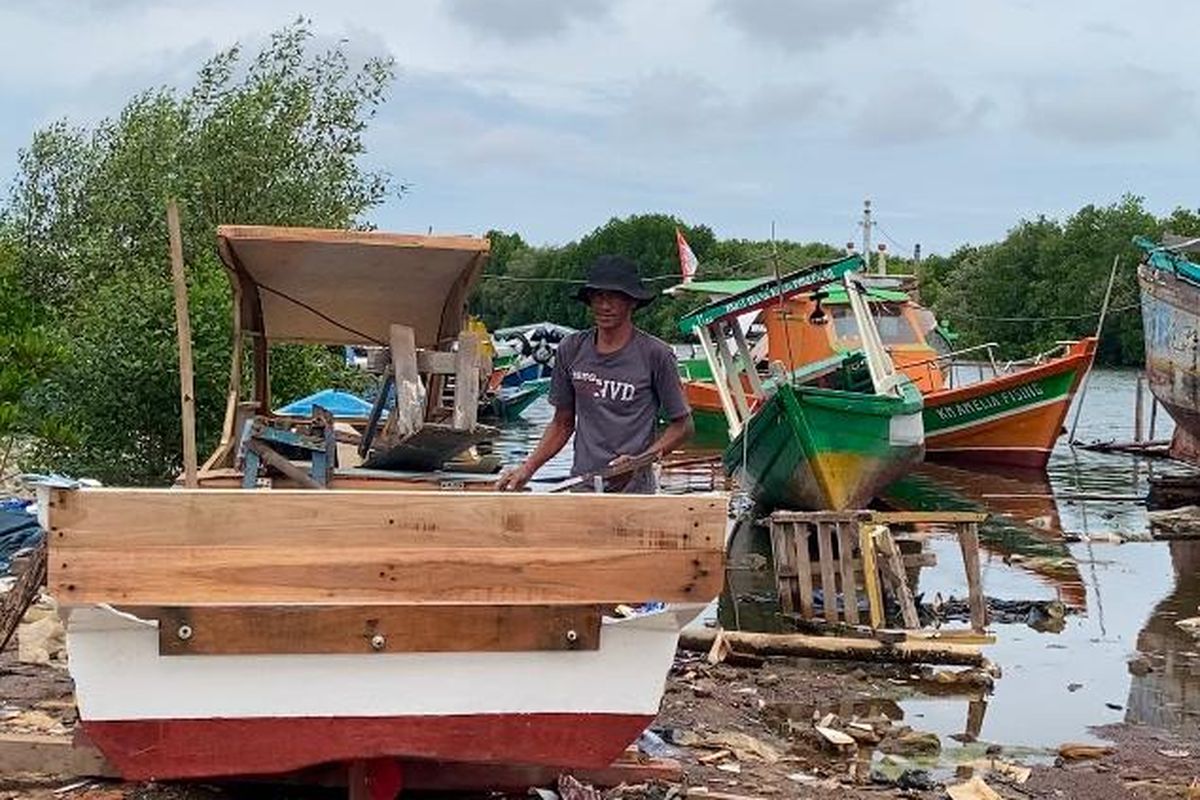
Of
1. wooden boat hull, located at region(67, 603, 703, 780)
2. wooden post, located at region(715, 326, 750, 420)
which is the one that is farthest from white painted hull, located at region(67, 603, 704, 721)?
wooden post, located at region(715, 326, 750, 420)

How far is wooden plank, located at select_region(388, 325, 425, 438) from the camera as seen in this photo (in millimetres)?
7891

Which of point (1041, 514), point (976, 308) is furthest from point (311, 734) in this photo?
point (976, 308)

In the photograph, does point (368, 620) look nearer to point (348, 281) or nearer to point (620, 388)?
point (620, 388)

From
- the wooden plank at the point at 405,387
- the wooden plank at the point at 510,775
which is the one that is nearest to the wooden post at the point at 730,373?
the wooden plank at the point at 405,387

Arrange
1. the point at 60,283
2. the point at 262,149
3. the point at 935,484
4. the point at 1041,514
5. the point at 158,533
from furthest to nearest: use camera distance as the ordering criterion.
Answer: the point at 935,484
the point at 1041,514
the point at 60,283
the point at 262,149
the point at 158,533

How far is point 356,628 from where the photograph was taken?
4633 mm

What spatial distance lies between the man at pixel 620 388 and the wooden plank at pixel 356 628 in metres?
1.48

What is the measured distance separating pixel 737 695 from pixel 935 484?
1792 cm

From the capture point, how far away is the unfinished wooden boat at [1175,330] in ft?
76.7

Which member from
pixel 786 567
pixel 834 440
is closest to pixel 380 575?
pixel 786 567

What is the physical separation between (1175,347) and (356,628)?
71.9 feet

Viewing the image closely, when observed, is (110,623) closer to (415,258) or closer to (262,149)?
(415,258)

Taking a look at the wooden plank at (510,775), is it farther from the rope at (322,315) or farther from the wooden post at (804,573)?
the wooden post at (804,573)

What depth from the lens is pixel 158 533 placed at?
450 cm
